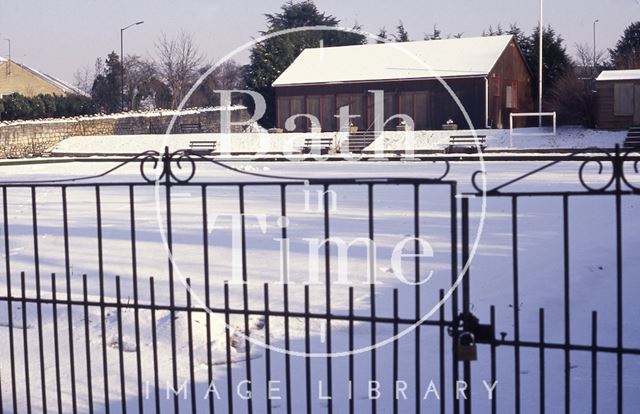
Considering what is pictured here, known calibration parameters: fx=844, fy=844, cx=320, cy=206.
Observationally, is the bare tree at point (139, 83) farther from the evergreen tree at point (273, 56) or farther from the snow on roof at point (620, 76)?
the snow on roof at point (620, 76)

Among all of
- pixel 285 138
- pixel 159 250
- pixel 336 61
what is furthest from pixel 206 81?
pixel 159 250

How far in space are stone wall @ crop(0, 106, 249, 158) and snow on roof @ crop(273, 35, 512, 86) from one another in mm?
8919

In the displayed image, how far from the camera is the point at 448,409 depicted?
5.96 m

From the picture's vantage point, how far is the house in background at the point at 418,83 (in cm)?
4666

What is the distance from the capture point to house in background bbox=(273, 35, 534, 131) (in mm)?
46656

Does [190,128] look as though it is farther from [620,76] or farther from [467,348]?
[467,348]

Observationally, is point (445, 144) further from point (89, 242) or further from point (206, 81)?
point (206, 81)

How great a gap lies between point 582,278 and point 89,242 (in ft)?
→ 22.7

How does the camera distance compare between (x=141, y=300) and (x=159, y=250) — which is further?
(x=159, y=250)

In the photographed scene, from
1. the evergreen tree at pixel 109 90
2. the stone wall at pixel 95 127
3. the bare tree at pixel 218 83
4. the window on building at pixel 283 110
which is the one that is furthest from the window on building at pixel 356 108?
the evergreen tree at pixel 109 90

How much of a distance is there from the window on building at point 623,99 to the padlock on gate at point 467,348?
128 feet

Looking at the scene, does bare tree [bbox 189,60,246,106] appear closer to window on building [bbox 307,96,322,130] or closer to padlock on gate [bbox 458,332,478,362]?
window on building [bbox 307,96,322,130]

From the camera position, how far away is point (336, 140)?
45406 millimetres

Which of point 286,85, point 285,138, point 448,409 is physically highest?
point 286,85
